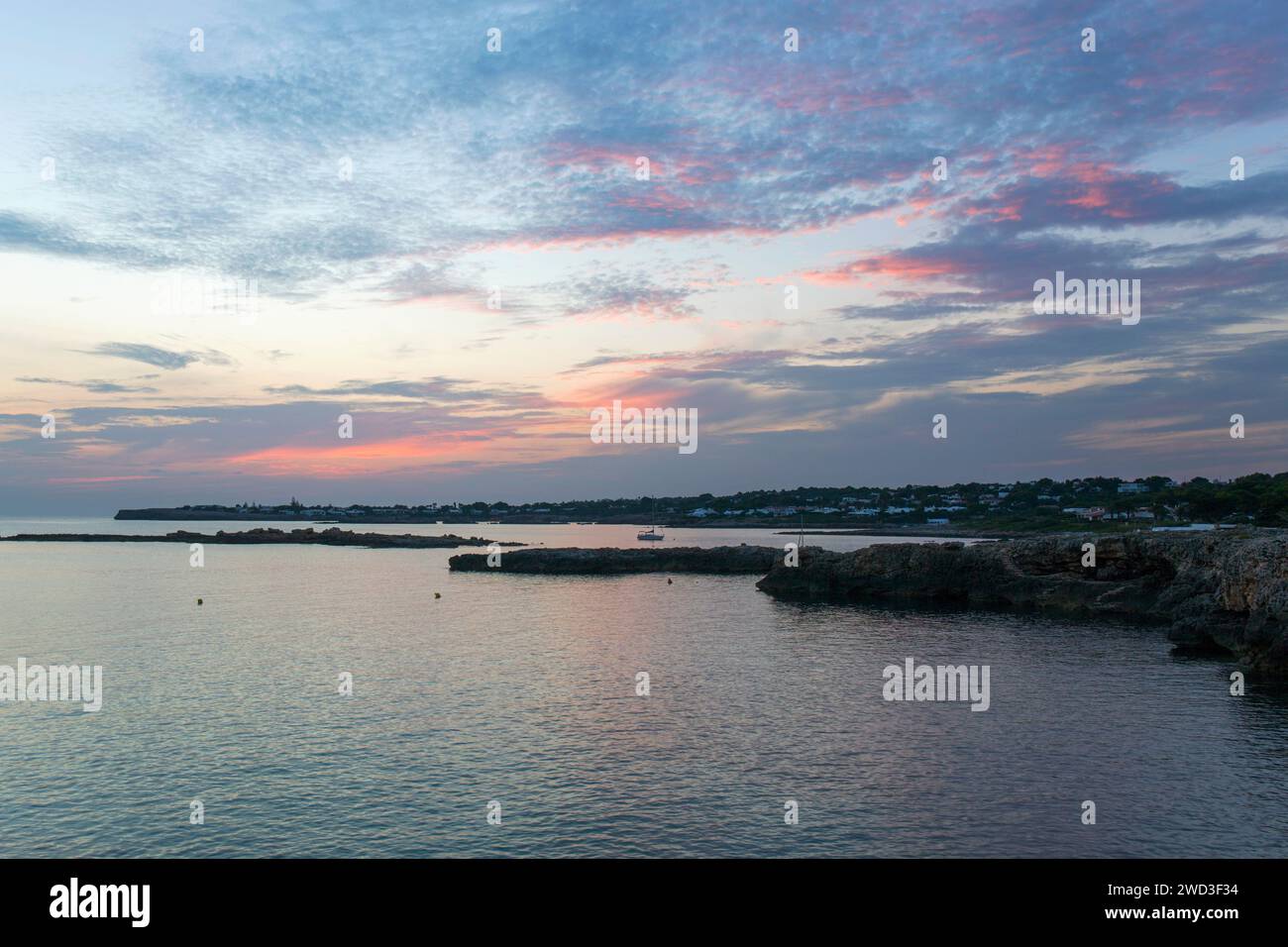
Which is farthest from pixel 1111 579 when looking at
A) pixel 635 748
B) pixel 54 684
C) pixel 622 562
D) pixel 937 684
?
pixel 54 684

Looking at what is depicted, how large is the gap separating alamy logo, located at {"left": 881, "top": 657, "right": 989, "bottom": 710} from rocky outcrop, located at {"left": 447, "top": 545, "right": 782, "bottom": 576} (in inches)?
2894

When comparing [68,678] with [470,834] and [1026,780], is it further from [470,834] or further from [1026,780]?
[1026,780]

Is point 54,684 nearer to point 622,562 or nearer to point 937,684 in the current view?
point 937,684

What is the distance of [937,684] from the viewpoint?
38.3 metres

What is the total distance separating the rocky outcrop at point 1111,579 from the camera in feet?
139
